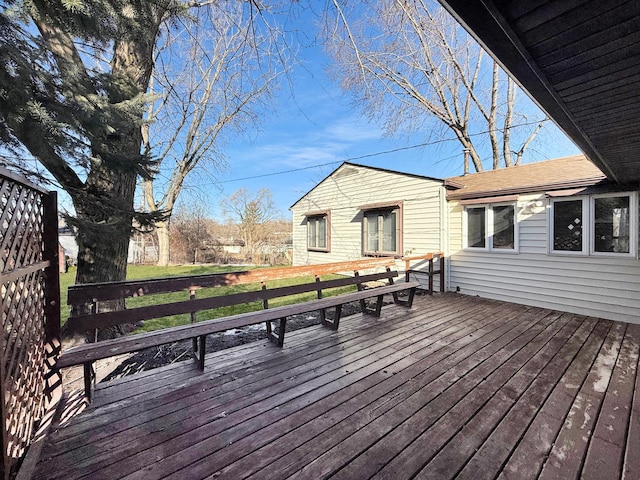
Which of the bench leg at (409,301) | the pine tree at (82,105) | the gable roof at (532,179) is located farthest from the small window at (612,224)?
the pine tree at (82,105)

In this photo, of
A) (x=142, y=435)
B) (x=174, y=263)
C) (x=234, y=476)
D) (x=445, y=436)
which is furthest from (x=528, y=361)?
(x=174, y=263)

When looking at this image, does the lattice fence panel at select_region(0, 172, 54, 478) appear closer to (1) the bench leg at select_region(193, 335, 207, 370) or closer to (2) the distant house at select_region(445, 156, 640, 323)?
(1) the bench leg at select_region(193, 335, 207, 370)

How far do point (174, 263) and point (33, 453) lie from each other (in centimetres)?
1660

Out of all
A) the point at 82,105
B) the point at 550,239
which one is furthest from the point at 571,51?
the point at 550,239

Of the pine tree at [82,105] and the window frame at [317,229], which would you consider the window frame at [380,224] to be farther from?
the pine tree at [82,105]

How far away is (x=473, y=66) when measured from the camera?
13.5 metres

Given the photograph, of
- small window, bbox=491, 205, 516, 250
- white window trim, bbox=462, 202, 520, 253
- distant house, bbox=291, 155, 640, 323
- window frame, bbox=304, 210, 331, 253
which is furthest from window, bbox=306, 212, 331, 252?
small window, bbox=491, 205, 516, 250

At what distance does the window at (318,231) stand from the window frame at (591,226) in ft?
22.4

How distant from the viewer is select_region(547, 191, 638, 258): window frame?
4902 millimetres

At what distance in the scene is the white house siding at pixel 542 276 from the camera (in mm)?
5062

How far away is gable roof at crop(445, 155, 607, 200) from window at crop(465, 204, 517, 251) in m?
0.38

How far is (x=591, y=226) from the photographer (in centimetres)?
531

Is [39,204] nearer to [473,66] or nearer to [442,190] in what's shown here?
[442,190]

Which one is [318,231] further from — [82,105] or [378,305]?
[82,105]
